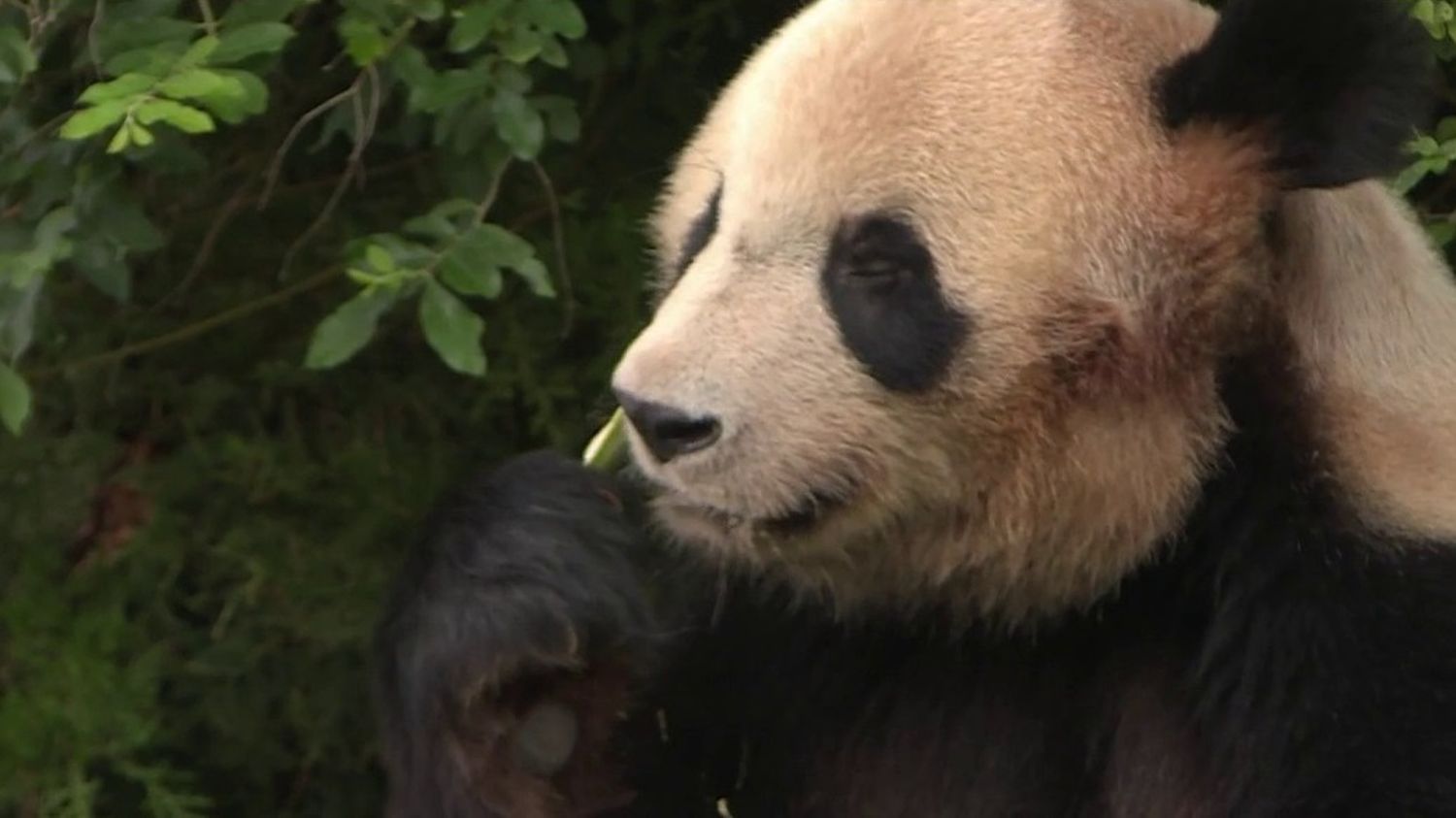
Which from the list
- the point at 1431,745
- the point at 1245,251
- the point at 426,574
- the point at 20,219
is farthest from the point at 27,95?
the point at 1431,745

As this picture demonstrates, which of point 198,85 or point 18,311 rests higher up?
point 198,85

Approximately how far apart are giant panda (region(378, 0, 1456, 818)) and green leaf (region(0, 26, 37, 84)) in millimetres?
986

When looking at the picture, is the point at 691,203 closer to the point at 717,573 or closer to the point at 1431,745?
the point at 717,573

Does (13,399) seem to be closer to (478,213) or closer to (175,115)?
(175,115)

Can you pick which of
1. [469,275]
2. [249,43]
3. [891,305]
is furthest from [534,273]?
[891,305]

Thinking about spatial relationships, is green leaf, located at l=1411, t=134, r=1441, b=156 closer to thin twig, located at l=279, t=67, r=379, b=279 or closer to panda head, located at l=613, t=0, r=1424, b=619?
panda head, located at l=613, t=0, r=1424, b=619

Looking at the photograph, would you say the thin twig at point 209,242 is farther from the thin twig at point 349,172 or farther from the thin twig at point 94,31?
the thin twig at point 94,31

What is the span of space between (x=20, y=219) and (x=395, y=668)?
95 centimetres

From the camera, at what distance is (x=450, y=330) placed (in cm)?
312

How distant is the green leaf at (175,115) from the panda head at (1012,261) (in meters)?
0.71

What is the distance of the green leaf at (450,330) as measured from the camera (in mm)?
3105

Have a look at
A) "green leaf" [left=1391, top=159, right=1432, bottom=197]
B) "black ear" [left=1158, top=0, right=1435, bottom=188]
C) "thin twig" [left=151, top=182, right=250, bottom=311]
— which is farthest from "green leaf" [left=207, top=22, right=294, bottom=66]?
"green leaf" [left=1391, top=159, right=1432, bottom=197]

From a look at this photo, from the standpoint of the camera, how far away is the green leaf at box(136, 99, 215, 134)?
9.34 ft

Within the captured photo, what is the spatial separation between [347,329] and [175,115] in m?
0.45
